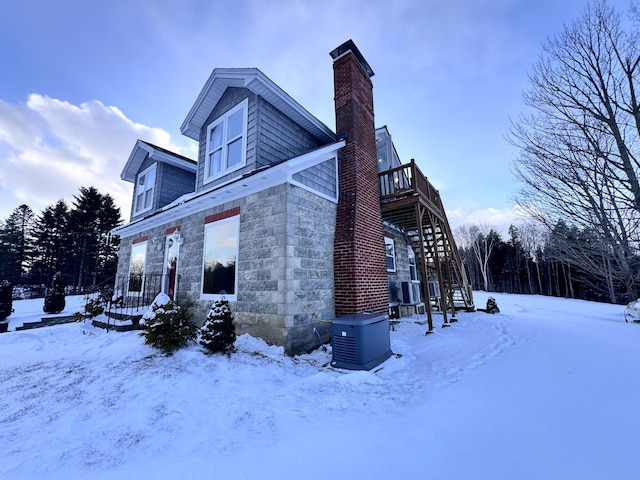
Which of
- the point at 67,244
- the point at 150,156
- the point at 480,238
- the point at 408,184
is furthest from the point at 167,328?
the point at 480,238

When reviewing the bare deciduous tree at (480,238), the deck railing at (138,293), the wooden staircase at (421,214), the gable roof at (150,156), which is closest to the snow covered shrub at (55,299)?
Answer: the deck railing at (138,293)

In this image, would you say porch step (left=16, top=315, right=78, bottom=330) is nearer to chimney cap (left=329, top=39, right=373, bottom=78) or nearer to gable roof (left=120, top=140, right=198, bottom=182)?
gable roof (left=120, top=140, right=198, bottom=182)

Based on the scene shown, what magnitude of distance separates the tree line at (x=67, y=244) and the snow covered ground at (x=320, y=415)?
122 feet

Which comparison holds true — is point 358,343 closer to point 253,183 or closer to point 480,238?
point 253,183

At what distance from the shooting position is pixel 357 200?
25.5 ft

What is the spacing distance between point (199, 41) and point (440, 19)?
8344 mm

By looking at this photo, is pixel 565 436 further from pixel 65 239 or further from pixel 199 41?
pixel 65 239

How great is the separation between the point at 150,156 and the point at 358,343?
1297 cm

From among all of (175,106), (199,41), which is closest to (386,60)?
(199,41)

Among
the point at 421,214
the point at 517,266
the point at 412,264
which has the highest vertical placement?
the point at 421,214

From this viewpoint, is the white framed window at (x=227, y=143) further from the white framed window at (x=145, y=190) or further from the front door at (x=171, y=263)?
the white framed window at (x=145, y=190)

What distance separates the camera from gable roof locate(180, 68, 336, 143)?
7.52 m

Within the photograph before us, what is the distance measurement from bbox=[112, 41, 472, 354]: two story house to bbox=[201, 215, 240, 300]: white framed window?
50 millimetres

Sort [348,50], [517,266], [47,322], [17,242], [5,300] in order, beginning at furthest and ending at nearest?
[517,266], [17,242], [5,300], [47,322], [348,50]
